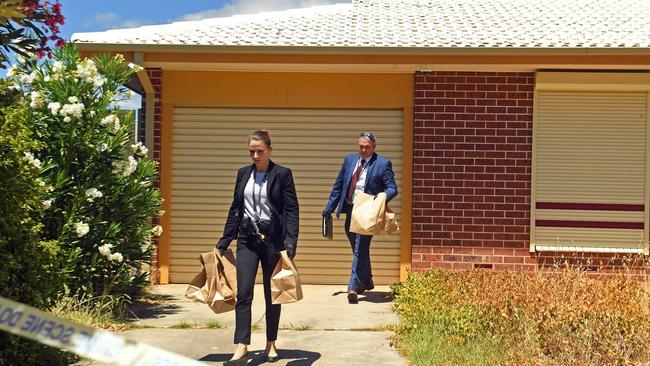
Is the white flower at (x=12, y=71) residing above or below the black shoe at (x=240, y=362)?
above

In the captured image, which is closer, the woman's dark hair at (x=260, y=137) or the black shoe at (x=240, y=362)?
the black shoe at (x=240, y=362)

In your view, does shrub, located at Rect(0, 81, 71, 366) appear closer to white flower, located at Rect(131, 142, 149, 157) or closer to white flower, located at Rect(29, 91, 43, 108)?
white flower, located at Rect(29, 91, 43, 108)

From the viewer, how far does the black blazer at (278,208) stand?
657cm

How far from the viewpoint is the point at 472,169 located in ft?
34.9

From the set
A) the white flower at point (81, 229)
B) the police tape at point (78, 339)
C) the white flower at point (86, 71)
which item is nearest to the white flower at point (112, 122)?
the white flower at point (86, 71)

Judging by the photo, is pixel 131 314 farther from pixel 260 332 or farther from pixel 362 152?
pixel 362 152

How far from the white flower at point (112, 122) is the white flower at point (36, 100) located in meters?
0.58

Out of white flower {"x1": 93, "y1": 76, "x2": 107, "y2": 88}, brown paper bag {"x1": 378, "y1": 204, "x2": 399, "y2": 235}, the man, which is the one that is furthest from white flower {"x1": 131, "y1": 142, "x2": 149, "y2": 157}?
brown paper bag {"x1": 378, "y1": 204, "x2": 399, "y2": 235}

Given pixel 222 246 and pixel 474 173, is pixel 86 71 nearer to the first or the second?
pixel 222 246

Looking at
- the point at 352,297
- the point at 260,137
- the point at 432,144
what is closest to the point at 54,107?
the point at 260,137

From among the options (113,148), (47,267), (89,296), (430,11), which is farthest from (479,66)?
(47,267)

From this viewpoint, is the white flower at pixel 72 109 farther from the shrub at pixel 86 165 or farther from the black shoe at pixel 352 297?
the black shoe at pixel 352 297

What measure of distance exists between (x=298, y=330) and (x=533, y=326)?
2.34m

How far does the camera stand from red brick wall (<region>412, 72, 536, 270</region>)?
10.6m
